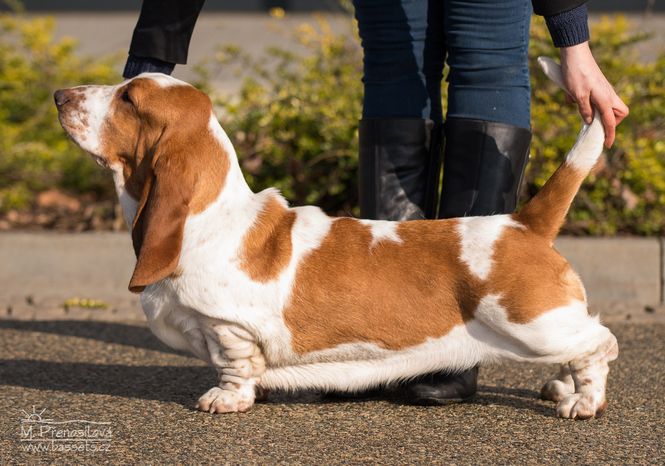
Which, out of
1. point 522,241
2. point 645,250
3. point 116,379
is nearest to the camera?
point 522,241

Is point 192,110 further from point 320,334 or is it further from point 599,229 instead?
point 599,229

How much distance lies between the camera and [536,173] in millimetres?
5207

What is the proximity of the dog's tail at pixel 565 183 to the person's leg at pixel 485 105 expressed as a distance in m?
0.39

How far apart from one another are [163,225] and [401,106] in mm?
999

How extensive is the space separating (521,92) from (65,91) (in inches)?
57.2

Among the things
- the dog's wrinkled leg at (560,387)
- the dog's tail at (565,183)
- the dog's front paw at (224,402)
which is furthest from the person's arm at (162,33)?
the dog's wrinkled leg at (560,387)

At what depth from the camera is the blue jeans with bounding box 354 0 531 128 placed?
10.8 feet

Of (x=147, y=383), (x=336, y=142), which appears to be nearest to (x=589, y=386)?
(x=147, y=383)

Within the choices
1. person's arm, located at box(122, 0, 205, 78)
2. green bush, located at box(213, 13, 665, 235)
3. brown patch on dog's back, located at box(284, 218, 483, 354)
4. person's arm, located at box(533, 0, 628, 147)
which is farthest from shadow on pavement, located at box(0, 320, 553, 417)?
green bush, located at box(213, 13, 665, 235)

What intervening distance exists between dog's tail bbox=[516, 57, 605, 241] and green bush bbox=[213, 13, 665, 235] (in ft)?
6.84

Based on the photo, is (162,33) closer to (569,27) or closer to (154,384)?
(154,384)

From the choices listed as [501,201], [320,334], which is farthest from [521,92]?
[320,334]

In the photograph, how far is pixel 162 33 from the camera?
348 centimetres

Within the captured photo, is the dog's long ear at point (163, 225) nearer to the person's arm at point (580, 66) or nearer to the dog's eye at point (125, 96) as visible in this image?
the dog's eye at point (125, 96)
